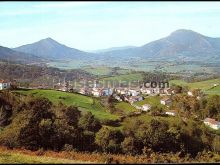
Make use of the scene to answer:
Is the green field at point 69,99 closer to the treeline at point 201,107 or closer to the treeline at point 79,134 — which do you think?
the treeline at point 79,134

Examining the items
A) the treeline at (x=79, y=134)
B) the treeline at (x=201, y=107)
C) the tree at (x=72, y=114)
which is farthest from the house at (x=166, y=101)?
the tree at (x=72, y=114)

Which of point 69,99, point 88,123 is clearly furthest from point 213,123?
point 88,123

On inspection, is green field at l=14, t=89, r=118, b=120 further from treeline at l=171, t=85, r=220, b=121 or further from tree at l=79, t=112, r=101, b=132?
treeline at l=171, t=85, r=220, b=121

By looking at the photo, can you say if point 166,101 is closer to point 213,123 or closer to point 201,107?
point 201,107

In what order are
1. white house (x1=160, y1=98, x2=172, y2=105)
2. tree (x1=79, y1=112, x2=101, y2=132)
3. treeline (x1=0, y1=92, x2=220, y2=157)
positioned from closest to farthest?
1. treeline (x1=0, y1=92, x2=220, y2=157)
2. tree (x1=79, y1=112, x2=101, y2=132)
3. white house (x1=160, y1=98, x2=172, y2=105)

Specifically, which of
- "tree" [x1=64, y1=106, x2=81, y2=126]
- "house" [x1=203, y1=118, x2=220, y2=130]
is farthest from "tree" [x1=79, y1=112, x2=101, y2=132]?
"house" [x1=203, y1=118, x2=220, y2=130]

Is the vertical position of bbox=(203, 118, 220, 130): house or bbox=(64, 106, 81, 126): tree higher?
bbox=(64, 106, 81, 126): tree

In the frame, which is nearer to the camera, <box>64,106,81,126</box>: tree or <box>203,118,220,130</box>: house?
<box>64,106,81,126</box>: tree

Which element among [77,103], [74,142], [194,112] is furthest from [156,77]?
[74,142]

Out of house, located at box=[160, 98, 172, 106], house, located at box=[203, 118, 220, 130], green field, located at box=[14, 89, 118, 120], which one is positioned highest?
green field, located at box=[14, 89, 118, 120]

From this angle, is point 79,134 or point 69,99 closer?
point 79,134
